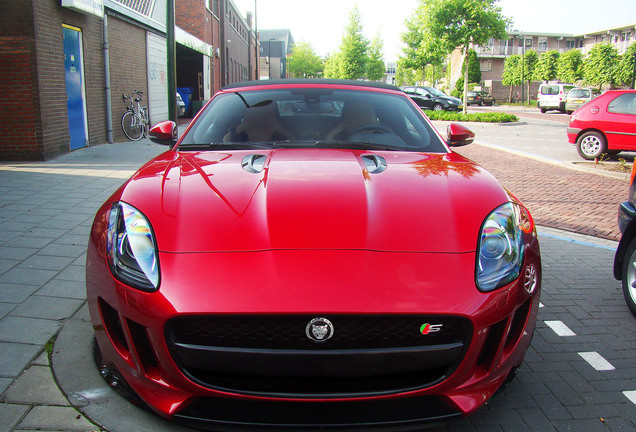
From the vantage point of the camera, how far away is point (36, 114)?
9.56 meters


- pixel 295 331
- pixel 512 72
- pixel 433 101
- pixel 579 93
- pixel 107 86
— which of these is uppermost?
pixel 512 72

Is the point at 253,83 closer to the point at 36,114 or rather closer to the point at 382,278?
the point at 382,278

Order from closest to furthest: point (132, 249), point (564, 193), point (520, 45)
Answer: point (132, 249) → point (564, 193) → point (520, 45)

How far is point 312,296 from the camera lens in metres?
1.89

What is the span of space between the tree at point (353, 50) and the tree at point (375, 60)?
1.38 meters

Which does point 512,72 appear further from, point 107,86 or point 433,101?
point 107,86

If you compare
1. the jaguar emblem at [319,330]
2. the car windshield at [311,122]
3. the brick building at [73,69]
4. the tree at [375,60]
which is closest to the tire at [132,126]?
the brick building at [73,69]

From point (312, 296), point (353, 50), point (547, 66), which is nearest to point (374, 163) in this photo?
point (312, 296)

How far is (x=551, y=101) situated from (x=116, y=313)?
4260 cm

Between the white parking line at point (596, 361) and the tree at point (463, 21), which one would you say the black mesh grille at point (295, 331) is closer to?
the white parking line at point (596, 361)

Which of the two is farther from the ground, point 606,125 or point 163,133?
point 163,133

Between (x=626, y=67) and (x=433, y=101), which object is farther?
(x=626, y=67)

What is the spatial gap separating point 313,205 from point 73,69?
431 inches

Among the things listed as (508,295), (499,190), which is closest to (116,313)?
(508,295)
